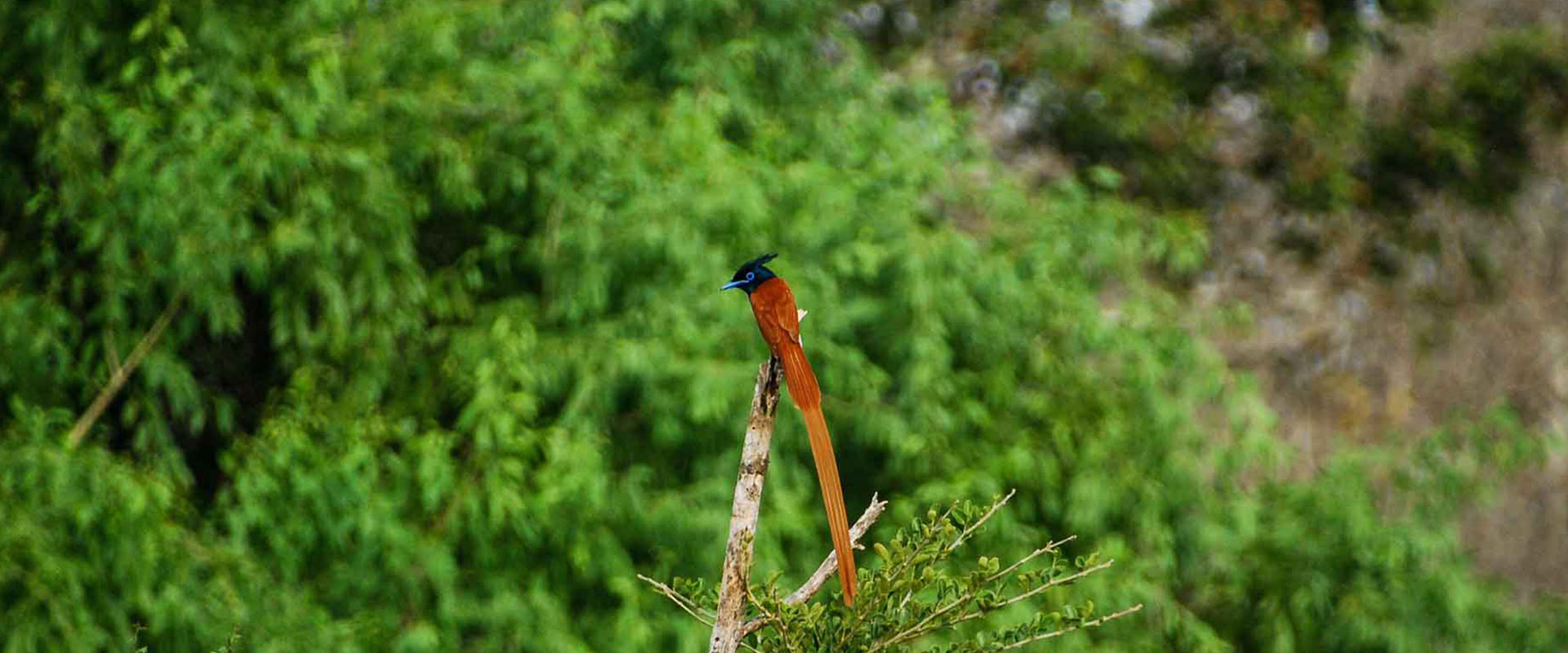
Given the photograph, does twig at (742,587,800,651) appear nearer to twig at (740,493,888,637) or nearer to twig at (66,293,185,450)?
twig at (740,493,888,637)

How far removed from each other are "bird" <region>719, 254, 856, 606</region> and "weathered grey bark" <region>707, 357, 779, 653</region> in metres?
0.10

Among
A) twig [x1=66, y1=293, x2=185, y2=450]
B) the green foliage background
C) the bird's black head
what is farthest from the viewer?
twig [x1=66, y1=293, x2=185, y2=450]

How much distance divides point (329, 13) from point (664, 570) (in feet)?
6.83

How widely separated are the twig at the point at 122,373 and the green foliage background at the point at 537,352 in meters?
0.05

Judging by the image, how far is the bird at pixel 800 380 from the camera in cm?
271

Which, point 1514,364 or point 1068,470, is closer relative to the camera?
point 1068,470

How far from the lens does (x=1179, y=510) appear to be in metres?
6.77

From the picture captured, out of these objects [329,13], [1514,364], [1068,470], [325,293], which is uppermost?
[329,13]

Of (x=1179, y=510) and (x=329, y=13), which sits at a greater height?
(x=329, y=13)

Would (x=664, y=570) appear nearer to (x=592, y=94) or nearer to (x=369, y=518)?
(x=369, y=518)

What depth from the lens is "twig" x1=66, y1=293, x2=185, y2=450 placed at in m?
5.77

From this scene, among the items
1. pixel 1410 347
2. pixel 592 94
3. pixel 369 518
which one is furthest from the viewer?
pixel 1410 347

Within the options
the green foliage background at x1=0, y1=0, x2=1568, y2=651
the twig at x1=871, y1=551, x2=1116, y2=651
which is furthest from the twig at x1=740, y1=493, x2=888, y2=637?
the green foliage background at x1=0, y1=0, x2=1568, y2=651

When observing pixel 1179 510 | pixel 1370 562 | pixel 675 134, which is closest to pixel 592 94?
pixel 675 134
